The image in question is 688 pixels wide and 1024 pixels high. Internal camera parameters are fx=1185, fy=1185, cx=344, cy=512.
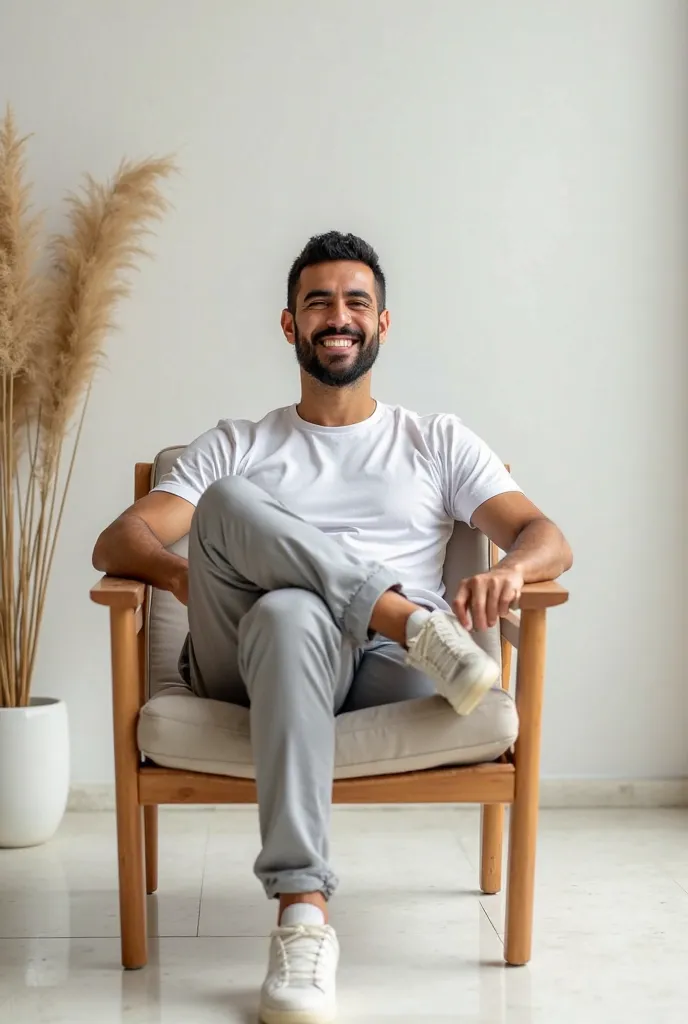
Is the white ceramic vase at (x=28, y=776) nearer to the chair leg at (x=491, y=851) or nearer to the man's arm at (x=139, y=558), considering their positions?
the man's arm at (x=139, y=558)

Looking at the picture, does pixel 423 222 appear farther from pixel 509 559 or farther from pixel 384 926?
pixel 384 926

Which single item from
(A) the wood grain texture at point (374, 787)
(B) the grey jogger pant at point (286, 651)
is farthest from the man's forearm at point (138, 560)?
(A) the wood grain texture at point (374, 787)

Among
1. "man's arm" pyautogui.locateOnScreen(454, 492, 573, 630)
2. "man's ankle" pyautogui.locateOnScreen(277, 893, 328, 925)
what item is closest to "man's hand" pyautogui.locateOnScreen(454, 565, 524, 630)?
"man's arm" pyautogui.locateOnScreen(454, 492, 573, 630)

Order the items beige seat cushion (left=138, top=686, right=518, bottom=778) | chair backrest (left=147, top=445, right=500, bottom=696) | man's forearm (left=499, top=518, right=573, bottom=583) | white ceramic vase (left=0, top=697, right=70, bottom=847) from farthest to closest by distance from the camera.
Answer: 1. white ceramic vase (left=0, top=697, right=70, bottom=847)
2. chair backrest (left=147, top=445, right=500, bottom=696)
3. man's forearm (left=499, top=518, right=573, bottom=583)
4. beige seat cushion (left=138, top=686, right=518, bottom=778)

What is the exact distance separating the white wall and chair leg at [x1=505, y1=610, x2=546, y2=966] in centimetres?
113

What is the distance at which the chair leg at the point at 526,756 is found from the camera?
1902 millimetres

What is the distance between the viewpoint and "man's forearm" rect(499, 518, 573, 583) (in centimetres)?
197

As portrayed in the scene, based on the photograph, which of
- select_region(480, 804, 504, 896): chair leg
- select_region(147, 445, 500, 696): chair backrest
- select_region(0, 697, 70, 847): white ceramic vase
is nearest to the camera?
select_region(147, 445, 500, 696): chair backrest

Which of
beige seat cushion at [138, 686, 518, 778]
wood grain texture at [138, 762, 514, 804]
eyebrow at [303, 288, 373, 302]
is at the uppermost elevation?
eyebrow at [303, 288, 373, 302]

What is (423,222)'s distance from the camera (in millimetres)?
2977

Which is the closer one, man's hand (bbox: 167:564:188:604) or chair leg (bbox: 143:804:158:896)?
man's hand (bbox: 167:564:188:604)

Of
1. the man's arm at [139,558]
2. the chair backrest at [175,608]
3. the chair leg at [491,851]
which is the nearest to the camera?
the man's arm at [139,558]

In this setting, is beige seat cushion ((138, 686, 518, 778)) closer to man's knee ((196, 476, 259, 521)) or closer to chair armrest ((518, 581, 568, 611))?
chair armrest ((518, 581, 568, 611))

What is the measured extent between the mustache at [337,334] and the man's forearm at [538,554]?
537 millimetres
